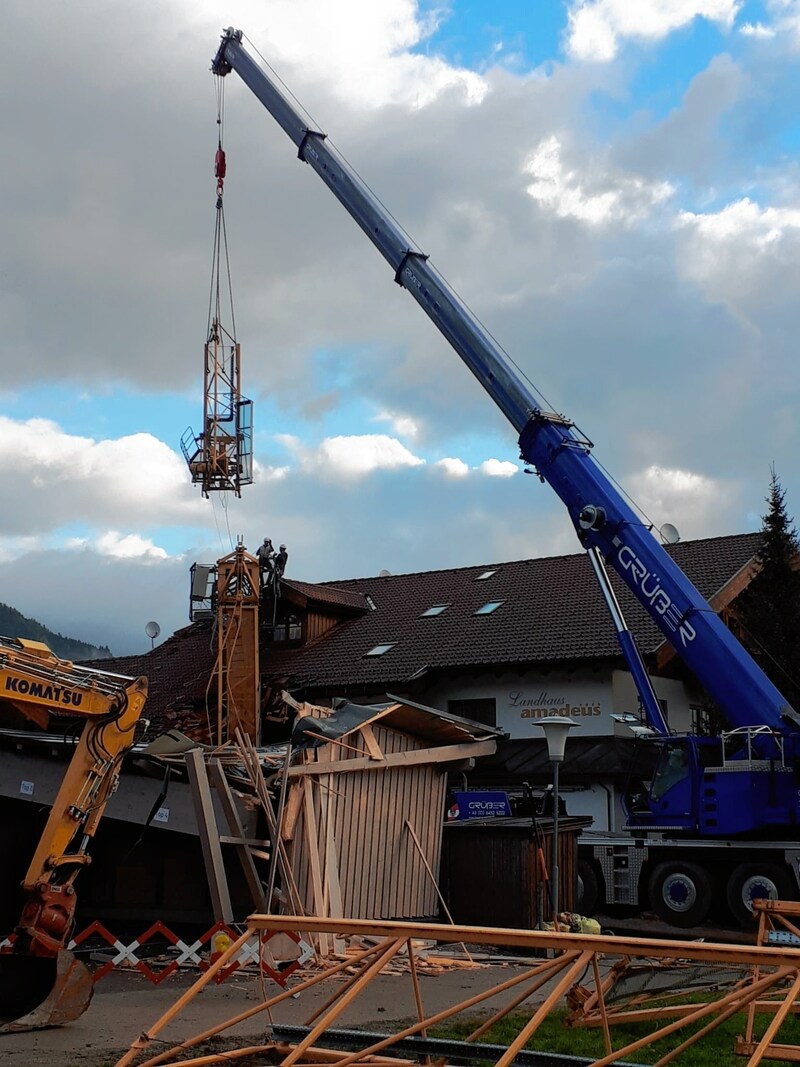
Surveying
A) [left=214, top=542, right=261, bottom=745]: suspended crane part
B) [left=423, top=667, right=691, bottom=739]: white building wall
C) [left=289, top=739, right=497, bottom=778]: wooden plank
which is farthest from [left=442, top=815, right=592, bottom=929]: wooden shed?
[left=214, top=542, right=261, bottom=745]: suspended crane part

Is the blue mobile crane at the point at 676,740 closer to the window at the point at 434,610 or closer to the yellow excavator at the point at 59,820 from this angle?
the yellow excavator at the point at 59,820

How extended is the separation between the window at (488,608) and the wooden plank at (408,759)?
14203mm

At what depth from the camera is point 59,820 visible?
1127 centimetres

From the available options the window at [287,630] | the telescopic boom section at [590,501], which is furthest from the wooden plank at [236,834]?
the window at [287,630]

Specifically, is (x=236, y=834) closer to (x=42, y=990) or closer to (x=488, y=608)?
(x=42, y=990)

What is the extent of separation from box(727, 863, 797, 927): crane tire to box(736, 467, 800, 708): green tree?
8.04m

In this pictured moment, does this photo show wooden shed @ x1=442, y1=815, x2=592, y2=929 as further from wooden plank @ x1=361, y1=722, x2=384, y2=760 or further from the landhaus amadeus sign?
the landhaus amadeus sign

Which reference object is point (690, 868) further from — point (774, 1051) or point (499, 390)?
point (774, 1051)

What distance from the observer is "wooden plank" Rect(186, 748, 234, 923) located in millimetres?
14477

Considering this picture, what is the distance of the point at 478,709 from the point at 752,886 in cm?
1203

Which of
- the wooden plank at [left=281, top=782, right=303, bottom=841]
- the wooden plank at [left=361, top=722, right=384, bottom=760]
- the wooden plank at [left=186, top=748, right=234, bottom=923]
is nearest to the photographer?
the wooden plank at [left=186, top=748, right=234, bottom=923]

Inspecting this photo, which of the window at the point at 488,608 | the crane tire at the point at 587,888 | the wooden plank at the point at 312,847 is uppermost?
the window at the point at 488,608

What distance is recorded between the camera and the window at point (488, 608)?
33.7 metres

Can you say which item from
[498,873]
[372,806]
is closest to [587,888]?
[498,873]
